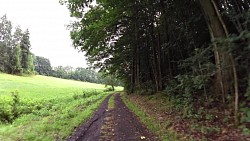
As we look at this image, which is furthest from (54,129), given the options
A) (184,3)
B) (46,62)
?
(46,62)

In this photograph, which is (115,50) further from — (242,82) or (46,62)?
(46,62)

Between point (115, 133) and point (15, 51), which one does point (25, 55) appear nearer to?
point (15, 51)

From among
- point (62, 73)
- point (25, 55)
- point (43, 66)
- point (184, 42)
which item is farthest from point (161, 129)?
point (43, 66)

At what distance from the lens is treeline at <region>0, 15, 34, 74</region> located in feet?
263

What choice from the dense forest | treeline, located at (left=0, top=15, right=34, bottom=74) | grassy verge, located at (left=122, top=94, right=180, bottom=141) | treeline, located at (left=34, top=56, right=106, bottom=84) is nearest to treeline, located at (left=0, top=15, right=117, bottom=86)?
treeline, located at (left=0, top=15, right=34, bottom=74)

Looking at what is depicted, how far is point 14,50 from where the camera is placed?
Answer: 3199 inches

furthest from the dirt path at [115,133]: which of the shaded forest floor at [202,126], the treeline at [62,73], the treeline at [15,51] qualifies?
the treeline at [62,73]

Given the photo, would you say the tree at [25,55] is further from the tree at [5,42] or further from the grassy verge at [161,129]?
the grassy verge at [161,129]

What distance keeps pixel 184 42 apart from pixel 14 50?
7903 cm

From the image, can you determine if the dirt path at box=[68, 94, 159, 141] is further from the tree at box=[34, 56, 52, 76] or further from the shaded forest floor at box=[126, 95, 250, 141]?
the tree at box=[34, 56, 52, 76]

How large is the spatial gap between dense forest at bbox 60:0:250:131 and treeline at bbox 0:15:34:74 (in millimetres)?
58961

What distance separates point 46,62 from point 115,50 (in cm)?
11638

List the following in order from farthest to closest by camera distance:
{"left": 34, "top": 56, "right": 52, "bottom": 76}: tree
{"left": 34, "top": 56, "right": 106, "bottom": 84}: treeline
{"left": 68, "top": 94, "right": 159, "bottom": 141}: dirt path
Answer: {"left": 34, "top": 56, "right": 52, "bottom": 76}: tree → {"left": 34, "top": 56, "right": 106, "bottom": 84}: treeline → {"left": 68, "top": 94, "right": 159, "bottom": 141}: dirt path

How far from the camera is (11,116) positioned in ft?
55.9
